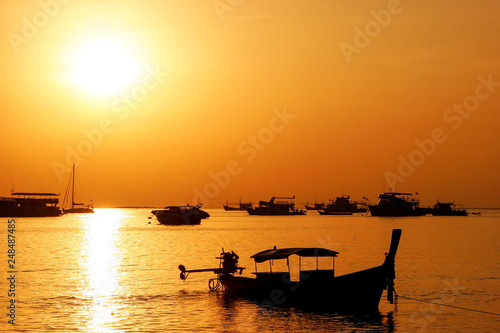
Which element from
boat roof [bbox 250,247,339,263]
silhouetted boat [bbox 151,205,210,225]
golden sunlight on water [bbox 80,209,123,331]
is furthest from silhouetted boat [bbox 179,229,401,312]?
silhouetted boat [bbox 151,205,210,225]

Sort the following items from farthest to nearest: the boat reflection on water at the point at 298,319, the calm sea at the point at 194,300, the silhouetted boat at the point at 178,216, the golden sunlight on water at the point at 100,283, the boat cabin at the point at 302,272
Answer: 1. the silhouetted boat at the point at 178,216
2. the boat cabin at the point at 302,272
3. the golden sunlight on water at the point at 100,283
4. the calm sea at the point at 194,300
5. the boat reflection on water at the point at 298,319

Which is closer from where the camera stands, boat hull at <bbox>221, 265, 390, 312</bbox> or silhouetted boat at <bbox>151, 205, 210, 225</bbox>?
boat hull at <bbox>221, 265, 390, 312</bbox>

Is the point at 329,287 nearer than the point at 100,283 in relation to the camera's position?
Yes

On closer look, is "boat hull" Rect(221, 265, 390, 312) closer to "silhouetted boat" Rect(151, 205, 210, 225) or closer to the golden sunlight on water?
the golden sunlight on water

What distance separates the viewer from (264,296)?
46969 mm

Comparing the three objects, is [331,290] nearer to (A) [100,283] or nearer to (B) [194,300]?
(B) [194,300]

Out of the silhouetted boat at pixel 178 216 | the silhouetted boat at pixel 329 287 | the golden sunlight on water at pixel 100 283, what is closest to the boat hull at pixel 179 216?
the silhouetted boat at pixel 178 216

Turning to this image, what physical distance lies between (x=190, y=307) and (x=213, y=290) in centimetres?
759

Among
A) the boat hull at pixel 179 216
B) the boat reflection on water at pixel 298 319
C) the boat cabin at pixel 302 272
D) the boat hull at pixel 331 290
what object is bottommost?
the boat reflection on water at pixel 298 319

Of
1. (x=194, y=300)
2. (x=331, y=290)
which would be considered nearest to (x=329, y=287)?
(x=331, y=290)

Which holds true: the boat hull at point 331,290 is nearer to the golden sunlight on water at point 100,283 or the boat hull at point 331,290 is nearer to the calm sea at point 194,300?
the calm sea at point 194,300

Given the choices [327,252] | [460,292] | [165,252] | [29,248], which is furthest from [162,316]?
[29,248]

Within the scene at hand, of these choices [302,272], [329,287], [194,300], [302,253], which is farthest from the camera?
[194,300]

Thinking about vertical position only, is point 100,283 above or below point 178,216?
below
